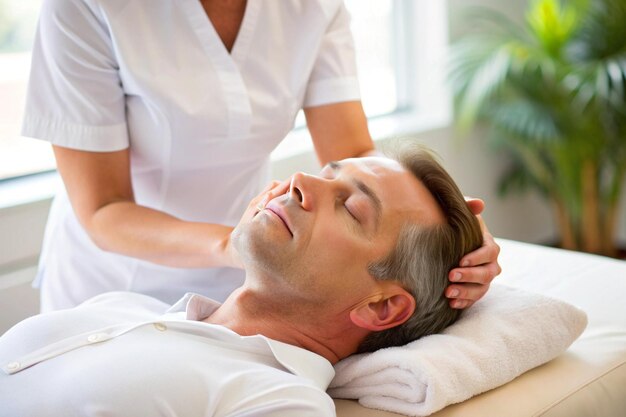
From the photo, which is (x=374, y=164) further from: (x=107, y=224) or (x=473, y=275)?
(x=107, y=224)

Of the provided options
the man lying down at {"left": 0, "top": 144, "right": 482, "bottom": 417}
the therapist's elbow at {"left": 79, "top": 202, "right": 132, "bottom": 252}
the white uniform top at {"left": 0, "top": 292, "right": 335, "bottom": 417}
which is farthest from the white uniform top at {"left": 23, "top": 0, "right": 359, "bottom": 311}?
the white uniform top at {"left": 0, "top": 292, "right": 335, "bottom": 417}

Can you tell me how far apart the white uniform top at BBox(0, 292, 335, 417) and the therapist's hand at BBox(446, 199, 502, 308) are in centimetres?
29

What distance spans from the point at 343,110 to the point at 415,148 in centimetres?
34

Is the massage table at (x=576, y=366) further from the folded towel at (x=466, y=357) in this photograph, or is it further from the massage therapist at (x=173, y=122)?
the massage therapist at (x=173, y=122)

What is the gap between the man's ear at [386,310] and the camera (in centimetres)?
162

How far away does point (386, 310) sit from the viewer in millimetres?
1630

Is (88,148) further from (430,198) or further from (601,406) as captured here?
(601,406)

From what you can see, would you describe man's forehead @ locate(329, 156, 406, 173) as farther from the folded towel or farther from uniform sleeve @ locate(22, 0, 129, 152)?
uniform sleeve @ locate(22, 0, 129, 152)

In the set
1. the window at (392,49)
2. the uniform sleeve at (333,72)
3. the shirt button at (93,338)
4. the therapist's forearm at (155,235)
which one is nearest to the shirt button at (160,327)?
the shirt button at (93,338)

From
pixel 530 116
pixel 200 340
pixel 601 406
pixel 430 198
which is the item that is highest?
pixel 430 198

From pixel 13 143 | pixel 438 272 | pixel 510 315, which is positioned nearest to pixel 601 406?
pixel 510 315

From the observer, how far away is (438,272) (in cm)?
163

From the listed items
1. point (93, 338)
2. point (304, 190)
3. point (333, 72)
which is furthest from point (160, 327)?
point (333, 72)

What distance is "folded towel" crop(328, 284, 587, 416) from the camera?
150 cm
